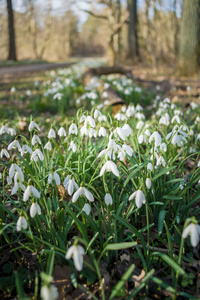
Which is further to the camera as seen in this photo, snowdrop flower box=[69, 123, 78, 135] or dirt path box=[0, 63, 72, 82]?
dirt path box=[0, 63, 72, 82]

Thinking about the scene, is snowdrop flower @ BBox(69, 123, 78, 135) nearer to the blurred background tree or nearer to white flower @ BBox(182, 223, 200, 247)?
white flower @ BBox(182, 223, 200, 247)

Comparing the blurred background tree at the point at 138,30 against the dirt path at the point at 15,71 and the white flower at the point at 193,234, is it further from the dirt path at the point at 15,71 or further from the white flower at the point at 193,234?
the white flower at the point at 193,234

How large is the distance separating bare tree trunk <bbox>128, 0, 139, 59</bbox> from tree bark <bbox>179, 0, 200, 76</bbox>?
7796mm

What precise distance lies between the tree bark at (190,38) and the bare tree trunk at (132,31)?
780 cm

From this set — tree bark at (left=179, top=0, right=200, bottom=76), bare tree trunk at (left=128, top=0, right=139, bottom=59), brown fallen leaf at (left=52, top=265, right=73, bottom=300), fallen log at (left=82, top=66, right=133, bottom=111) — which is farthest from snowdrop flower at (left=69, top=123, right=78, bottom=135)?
bare tree trunk at (left=128, top=0, right=139, bottom=59)

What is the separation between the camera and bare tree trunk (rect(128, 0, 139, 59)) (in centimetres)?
1438

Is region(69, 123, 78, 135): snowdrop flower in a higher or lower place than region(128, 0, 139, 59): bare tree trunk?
lower

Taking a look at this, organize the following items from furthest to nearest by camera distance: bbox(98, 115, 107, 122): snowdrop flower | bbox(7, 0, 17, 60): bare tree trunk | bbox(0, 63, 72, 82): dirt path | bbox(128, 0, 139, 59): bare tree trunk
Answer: bbox(7, 0, 17, 60): bare tree trunk < bbox(128, 0, 139, 59): bare tree trunk < bbox(0, 63, 72, 82): dirt path < bbox(98, 115, 107, 122): snowdrop flower

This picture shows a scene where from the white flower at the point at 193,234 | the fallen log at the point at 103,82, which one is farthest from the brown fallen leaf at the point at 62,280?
the fallen log at the point at 103,82

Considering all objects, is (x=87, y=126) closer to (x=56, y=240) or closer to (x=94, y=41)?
(x=56, y=240)

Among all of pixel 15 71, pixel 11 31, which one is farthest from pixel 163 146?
pixel 11 31

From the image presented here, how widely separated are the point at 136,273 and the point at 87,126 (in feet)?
3.83

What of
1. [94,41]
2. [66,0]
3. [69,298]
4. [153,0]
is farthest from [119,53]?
[94,41]

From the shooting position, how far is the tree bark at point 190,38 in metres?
6.93
